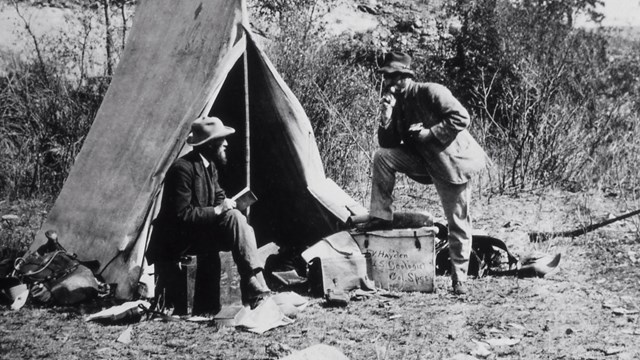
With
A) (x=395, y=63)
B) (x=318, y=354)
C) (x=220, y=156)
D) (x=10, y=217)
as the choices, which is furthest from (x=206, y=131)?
(x=10, y=217)

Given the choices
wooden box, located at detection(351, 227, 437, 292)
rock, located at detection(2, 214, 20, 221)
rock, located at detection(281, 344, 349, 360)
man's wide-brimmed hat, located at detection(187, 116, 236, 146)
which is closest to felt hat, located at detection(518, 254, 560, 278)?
wooden box, located at detection(351, 227, 437, 292)

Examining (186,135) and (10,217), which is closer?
(186,135)

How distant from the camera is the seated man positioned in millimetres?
5070

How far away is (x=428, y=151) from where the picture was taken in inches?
212

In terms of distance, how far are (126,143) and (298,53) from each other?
5636mm

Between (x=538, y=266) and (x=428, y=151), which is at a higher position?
(x=428, y=151)

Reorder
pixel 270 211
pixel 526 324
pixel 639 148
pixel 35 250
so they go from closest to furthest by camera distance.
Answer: pixel 526 324, pixel 35 250, pixel 270 211, pixel 639 148

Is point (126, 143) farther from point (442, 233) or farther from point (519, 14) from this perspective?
point (519, 14)

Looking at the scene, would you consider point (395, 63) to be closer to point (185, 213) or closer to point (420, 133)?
point (420, 133)

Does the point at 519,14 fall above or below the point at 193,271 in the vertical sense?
above

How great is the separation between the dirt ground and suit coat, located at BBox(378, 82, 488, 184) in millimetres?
1029

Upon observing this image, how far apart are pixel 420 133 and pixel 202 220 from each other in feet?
5.84

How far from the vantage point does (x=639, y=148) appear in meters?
10.7

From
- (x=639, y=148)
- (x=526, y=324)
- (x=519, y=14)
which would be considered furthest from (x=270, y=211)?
(x=519, y=14)
